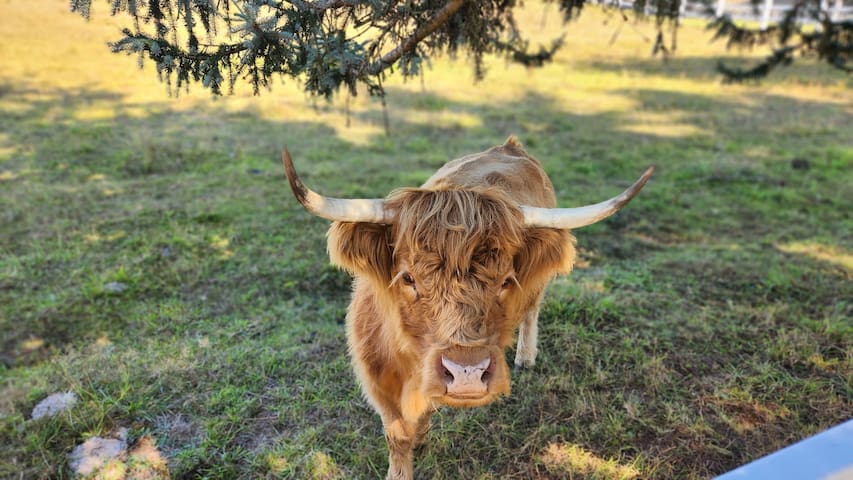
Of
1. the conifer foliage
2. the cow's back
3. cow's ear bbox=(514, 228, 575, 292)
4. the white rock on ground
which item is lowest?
the white rock on ground

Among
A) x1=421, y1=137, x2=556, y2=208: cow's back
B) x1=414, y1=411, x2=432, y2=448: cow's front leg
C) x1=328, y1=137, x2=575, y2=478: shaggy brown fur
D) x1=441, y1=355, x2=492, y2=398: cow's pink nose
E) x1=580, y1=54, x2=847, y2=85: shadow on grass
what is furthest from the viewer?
x1=580, y1=54, x2=847, y2=85: shadow on grass

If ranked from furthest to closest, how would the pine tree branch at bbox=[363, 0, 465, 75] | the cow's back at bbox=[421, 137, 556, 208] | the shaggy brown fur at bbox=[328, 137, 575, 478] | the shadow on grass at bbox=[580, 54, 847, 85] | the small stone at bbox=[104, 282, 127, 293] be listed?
the shadow on grass at bbox=[580, 54, 847, 85]
the small stone at bbox=[104, 282, 127, 293]
the cow's back at bbox=[421, 137, 556, 208]
the pine tree branch at bbox=[363, 0, 465, 75]
the shaggy brown fur at bbox=[328, 137, 575, 478]

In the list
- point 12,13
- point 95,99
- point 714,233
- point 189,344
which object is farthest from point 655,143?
point 12,13

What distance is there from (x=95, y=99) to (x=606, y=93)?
12858 millimetres

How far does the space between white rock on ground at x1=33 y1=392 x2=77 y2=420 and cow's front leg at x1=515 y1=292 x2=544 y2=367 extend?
316 cm

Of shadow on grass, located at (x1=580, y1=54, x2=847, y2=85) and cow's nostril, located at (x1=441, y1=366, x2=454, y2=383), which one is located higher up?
shadow on grass, located at (x1=580, y1=54, x2=847, y2=85)

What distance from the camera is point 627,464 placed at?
3.29 m

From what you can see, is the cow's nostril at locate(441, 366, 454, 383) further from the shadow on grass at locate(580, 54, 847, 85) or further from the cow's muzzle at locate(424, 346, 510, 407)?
the shadow on grass at locate(580, 54, 847, 85)

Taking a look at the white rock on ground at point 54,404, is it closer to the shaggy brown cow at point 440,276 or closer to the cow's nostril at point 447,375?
the shaggy brown cow at point 440,276

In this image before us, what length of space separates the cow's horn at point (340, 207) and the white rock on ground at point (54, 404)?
2.56 metres

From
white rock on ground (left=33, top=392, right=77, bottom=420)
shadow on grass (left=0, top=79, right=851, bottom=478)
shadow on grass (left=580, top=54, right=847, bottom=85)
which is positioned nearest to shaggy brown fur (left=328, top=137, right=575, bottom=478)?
shadow on grass (left=0, top=79, right=851, bottom=478)

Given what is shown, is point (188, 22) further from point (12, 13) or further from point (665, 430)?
point (12, 13)

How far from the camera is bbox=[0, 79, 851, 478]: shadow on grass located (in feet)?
11.7

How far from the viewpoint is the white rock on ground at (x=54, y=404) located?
12.0ft
